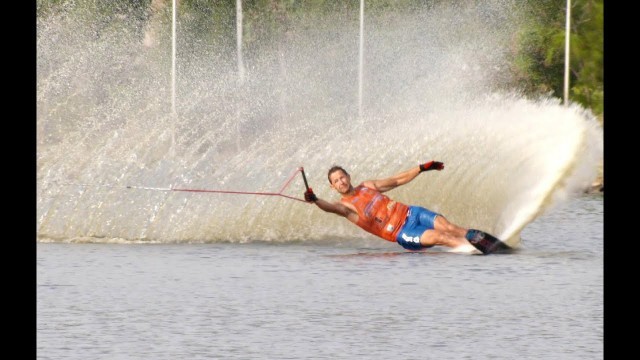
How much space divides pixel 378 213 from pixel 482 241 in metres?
1.09

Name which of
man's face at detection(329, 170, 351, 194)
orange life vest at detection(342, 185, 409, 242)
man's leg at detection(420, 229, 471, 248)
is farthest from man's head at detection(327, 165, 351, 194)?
man's leg at detection(420, 229, 471, 248)

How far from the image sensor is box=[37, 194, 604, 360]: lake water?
1235cm

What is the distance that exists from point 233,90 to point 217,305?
4228 cm

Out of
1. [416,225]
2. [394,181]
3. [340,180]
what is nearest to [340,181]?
[340,180]

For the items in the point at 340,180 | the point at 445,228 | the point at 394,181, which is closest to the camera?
the point at 340,180

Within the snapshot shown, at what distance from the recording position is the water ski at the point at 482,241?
59.6ft

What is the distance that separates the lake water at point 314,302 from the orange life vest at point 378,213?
0.97 feet

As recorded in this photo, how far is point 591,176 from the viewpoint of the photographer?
67.3 feet

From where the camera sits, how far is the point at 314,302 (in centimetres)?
1473

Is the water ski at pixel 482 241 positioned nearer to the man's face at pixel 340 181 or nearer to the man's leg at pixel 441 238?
the man's leg at pixel 441 238

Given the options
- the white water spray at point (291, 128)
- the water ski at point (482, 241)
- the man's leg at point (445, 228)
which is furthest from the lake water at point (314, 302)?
the white water spray at point (291, 128)

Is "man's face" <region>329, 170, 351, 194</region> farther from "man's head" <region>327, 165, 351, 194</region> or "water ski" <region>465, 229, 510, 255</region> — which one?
"water ski" <region>465, 229, 510, 255</region>

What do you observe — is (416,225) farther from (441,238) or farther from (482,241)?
(482,241)

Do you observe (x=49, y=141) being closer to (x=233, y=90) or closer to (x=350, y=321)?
(x=233, y=90)
